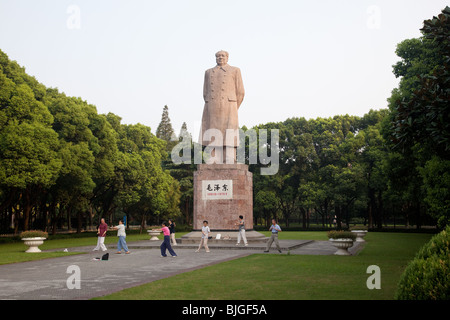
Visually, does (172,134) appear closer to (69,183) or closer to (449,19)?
(69,183)

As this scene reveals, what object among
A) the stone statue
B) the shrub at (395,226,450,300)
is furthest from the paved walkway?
the stone statue

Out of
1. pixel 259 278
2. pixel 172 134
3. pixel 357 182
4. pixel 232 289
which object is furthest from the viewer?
pixel 172 134

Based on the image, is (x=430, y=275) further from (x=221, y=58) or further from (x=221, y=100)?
(x=221, y=58)

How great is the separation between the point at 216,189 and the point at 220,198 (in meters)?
0.53

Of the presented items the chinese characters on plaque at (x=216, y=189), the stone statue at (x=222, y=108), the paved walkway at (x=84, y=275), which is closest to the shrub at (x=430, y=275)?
the paved walkway at (x=84, y=275)

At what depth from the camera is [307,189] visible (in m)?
43.5

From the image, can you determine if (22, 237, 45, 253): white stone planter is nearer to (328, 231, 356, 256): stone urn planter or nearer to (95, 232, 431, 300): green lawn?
(95, 232, 431, 300): green lawn

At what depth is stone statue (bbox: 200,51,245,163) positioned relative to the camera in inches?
913

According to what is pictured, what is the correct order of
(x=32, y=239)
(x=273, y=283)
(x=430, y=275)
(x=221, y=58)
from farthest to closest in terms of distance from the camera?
(x=221, y=58) → (x=32, y=239) → (x=273, y=283) → (x=430, y=275)

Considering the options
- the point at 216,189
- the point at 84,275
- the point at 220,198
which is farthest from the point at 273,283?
the point at 216,189

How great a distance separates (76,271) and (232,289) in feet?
18.2

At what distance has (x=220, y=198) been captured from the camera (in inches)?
874

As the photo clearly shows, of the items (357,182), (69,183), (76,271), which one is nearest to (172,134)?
(357,182)

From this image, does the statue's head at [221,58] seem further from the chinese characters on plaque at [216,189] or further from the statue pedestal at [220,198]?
the chinese characters on plaque at [216,189]
